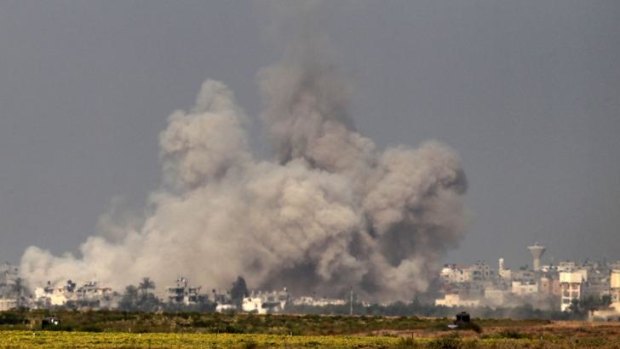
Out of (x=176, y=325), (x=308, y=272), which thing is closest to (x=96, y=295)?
(x=308, y=272)

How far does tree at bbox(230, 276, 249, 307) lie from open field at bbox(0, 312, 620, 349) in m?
65.5

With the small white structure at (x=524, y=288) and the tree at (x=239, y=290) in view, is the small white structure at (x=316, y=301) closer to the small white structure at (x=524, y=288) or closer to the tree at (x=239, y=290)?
the tree at (x=239, y=290)

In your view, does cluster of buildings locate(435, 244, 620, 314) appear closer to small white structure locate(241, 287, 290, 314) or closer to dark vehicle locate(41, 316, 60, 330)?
small white structure locate(241, 287, 290, 314)

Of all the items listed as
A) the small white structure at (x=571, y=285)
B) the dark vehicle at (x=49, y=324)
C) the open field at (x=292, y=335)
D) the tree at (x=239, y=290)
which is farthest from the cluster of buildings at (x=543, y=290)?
the dark vehicle at (x=49, y=324)

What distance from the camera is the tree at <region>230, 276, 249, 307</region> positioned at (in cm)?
18224

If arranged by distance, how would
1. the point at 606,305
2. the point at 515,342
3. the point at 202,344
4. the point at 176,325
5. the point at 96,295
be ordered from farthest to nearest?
the point at 96,295, the point at 606,305, the point at 176,325, the point at 515,342, the point at 202,344

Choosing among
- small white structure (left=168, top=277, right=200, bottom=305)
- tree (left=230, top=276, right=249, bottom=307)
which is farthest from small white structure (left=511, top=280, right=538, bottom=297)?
small white structure (left=168, top=277, right=200, bottom=305)

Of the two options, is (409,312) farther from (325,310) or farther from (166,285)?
(166,285)

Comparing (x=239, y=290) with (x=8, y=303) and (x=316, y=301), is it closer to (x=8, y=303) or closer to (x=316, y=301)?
(x=316, y=301)

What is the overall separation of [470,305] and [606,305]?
14.2 m

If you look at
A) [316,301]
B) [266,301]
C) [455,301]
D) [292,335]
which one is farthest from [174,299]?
[292,335]

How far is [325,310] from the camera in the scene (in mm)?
163625

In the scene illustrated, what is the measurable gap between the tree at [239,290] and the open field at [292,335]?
65.5m

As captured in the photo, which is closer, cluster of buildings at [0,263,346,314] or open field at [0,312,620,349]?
open field at [0,312,620,349]
